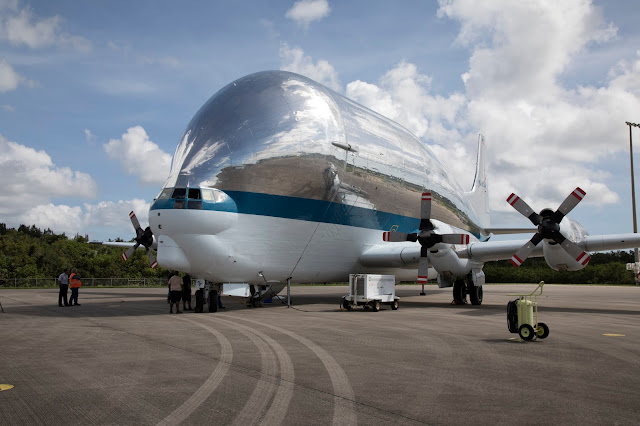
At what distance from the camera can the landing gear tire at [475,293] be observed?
76.6 ft

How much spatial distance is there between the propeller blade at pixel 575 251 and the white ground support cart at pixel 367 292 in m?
6.30

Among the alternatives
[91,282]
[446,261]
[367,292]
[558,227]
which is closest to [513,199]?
[558,227]

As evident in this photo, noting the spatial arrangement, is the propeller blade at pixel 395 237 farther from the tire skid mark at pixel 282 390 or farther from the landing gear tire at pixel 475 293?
the tire skid mark at pixel 282 390

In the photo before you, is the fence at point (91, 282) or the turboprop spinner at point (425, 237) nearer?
the turboprop spinner at point (425, 237)

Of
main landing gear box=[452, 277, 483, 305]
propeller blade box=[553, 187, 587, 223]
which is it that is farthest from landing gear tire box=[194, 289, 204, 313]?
propeller blade box=[553, 187, 587, 223]

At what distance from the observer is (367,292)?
64.0ft

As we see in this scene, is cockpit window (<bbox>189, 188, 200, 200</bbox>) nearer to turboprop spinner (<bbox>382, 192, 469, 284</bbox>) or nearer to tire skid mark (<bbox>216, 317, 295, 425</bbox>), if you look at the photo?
turboprop spinner (<bbox>382, 192, 469, 284</bbox>)

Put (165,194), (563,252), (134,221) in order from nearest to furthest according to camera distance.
A: (165,194) → (563,252) → (134,221)

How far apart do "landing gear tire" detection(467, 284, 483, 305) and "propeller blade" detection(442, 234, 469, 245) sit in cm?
412

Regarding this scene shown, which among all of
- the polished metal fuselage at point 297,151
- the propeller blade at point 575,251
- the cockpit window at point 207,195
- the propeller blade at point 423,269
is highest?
the polished metal fuselage at point 297,151

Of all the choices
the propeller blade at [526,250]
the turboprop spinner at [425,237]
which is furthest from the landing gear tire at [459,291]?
the propeller blade at [526,250]

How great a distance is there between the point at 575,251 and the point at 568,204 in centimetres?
157

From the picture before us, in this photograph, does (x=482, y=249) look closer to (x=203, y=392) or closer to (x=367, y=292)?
(x=367, y=292)

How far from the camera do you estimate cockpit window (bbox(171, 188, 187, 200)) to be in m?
17.3
